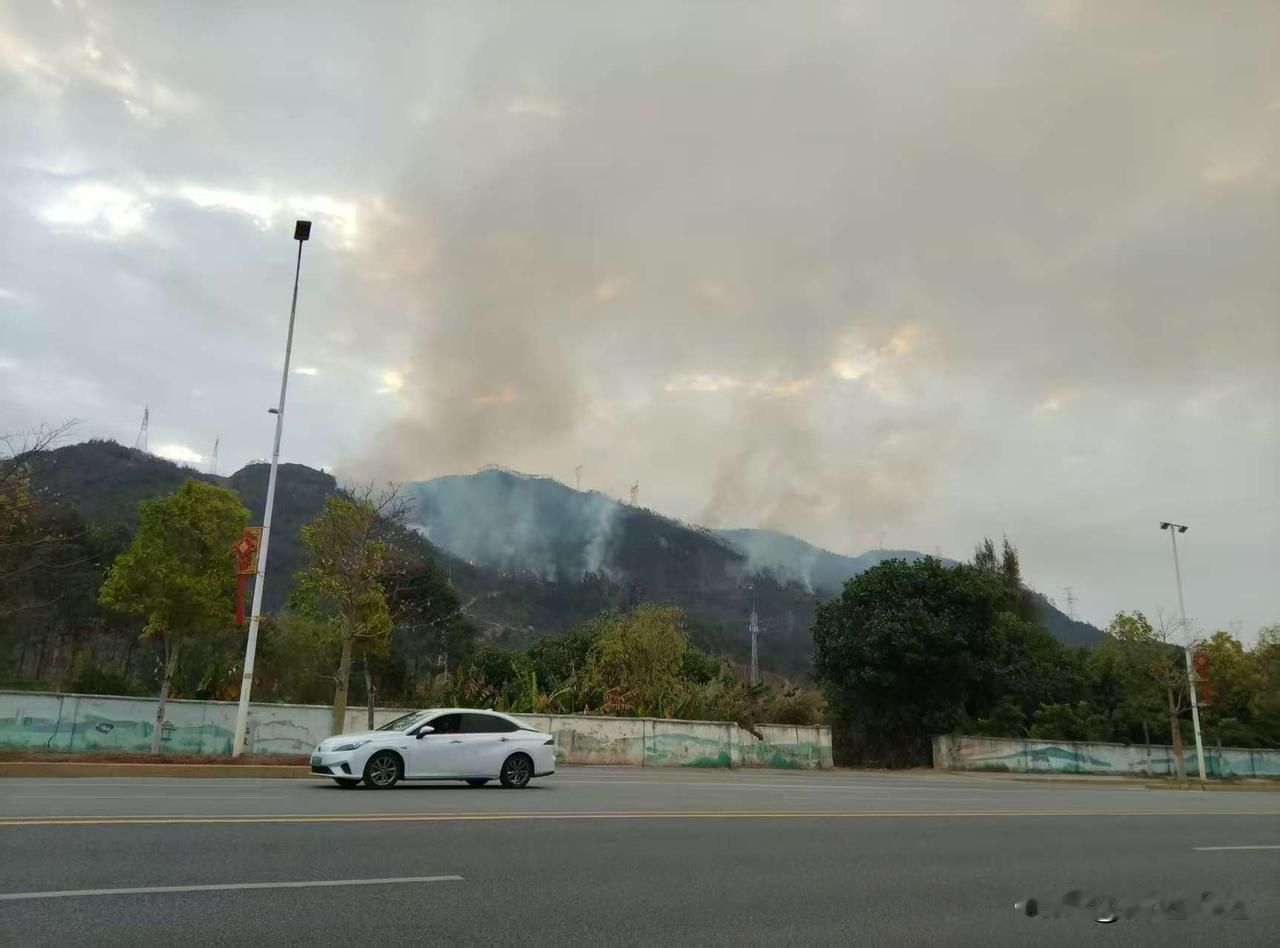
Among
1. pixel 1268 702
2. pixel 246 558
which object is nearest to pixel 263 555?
pixel 246 558

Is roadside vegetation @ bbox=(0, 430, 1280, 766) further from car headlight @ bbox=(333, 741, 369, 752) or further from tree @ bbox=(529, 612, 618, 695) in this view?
car headlight @ bbox=(333, 741, 369, 752)

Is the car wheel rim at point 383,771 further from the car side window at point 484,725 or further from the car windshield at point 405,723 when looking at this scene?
the car side window at point 484,725

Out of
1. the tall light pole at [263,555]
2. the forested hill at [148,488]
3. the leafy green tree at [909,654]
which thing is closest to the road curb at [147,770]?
the tall light pole at [263,555]

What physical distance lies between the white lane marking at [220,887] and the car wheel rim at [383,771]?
902 cm

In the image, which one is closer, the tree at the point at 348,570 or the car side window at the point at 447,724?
the car side window at the point at 447,724

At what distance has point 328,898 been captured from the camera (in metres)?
6.24

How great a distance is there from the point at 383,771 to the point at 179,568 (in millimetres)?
12900

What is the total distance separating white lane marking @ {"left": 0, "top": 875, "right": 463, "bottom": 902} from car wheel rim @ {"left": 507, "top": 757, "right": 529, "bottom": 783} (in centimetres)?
1005

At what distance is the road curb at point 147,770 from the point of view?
1672 centimetres

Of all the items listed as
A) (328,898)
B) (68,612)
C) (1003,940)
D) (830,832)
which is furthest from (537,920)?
(68,612)

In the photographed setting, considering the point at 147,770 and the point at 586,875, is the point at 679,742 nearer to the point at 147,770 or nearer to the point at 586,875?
the point at 147,770

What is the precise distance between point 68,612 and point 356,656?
25.2 metres

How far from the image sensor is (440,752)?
1614cm

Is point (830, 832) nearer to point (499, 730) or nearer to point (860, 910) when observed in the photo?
point (860, 910)
